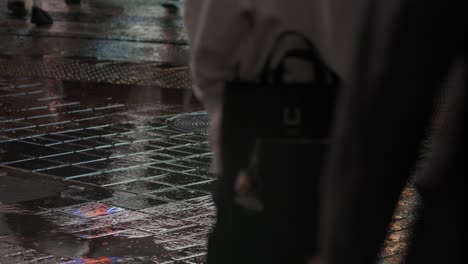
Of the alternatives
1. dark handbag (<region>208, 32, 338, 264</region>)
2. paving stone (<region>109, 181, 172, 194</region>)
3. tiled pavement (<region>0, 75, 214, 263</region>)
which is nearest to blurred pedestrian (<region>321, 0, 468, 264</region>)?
dark handbag (<region>208, 32, 338, 264</region>)

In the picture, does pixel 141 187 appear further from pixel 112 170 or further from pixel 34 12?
pixel 34 12

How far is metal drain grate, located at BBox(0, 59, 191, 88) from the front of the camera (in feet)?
36.5

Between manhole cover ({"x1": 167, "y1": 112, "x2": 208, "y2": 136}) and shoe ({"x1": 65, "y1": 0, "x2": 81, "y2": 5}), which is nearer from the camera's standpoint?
manhole cover ({"x1": 167, "y1": 112, "x2": 208, "y2": 136})

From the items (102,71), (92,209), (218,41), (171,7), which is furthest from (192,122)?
(171,7)

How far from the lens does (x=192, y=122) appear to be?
29.8 ft

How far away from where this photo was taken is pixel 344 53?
2.80 metres

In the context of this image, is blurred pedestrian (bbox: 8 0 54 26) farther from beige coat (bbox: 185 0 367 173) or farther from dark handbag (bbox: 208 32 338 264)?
dark handbag (bbox: 208 32 338 264)

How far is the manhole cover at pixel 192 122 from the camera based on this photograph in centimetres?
880

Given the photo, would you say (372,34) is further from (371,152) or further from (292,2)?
(292,2)

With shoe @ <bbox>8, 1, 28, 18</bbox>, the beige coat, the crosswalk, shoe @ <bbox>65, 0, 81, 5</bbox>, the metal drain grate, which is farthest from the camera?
shoe @ <bbox>65, 0, 81, 5</bbox>

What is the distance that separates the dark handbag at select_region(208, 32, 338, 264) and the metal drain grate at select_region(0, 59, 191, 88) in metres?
7.94

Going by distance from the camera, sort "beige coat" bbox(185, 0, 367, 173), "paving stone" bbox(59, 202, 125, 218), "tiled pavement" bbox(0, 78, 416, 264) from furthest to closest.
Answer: "paving stone" bbox(59, 202, 125, 218) → "tiled pavement" bbox(0, 78, 416, 264) → "beige coat" bbox(185, 0, 367, 173)

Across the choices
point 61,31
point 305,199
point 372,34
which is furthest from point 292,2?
point 61,31

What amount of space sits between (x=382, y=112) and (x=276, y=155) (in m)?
0.66
